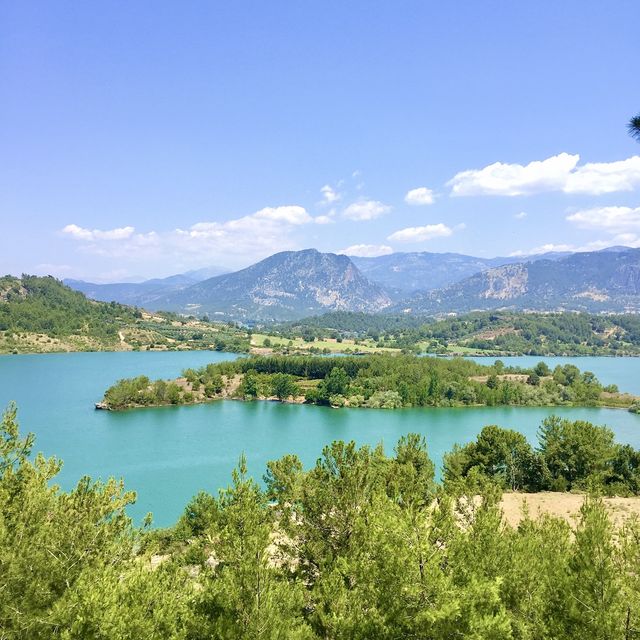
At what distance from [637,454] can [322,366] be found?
63704 millimetres

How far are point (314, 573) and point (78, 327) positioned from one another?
503 feet

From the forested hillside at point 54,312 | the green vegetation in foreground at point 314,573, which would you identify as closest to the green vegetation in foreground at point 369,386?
the green vegetation in foreground at point 314,573

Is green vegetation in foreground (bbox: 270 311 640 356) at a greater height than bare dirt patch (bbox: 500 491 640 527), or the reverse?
bare dirt patch (bbox: 500 491 640 527)

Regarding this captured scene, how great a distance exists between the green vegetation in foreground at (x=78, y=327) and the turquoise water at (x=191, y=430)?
43.1 meters

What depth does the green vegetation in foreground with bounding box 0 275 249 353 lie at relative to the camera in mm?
136125

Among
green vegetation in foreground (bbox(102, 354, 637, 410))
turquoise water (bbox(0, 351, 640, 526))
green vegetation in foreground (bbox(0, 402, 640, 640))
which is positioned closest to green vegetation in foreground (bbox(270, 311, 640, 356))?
green vegetation in foreground (bbox(102, 354, 637, 410))

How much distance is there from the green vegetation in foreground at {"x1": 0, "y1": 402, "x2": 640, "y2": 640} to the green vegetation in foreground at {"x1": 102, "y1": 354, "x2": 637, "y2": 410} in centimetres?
6439

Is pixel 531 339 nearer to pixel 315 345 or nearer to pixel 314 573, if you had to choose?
pixel 315 345

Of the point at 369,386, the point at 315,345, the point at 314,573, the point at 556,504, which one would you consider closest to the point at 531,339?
the point at 315,345

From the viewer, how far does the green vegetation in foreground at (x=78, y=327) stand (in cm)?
13612

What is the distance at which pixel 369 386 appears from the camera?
273ft

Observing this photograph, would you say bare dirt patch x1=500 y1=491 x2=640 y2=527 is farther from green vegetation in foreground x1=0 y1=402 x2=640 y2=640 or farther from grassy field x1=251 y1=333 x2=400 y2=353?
grassy field x1=251 y1=333 x2=400 y2=353

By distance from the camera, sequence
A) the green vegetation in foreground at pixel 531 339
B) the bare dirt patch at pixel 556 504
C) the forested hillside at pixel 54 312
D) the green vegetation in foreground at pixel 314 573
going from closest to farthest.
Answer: the green vegetation in foreground at pixel 314 573
the bare dirt patch at pixel 556 504
the forested hillside at pixel 54 312
the green vegetation in foreground at pixel 531 339

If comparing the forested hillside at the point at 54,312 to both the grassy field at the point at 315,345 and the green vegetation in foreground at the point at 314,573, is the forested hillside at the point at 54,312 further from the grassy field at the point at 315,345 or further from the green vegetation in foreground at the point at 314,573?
the green vegetation in foreground at the point at 314,573
